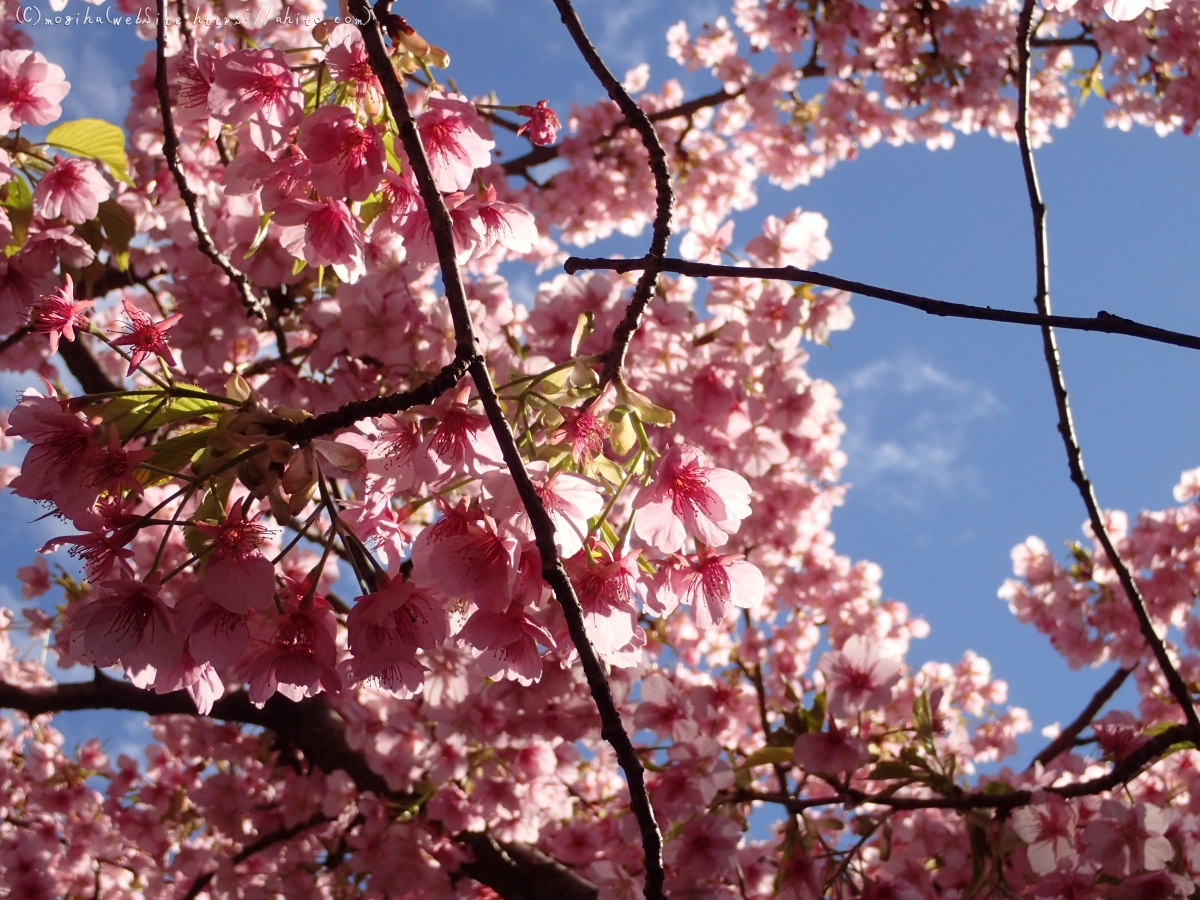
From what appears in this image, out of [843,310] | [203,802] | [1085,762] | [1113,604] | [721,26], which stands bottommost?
[1085,762]

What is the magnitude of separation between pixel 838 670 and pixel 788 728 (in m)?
0.26

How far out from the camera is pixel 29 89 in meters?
2.01

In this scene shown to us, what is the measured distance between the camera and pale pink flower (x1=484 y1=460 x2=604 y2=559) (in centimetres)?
115

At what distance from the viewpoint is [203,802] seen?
3.85 meters

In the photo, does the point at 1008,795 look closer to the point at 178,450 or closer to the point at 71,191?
the point at 178,450

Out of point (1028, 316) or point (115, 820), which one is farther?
point (115, 820)

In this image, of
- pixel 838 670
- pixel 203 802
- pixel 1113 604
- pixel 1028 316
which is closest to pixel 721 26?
pixel 1113 604

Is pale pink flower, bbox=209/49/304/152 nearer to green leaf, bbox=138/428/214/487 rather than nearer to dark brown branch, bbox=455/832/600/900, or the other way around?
green leaf, bbox=138/428/214/487

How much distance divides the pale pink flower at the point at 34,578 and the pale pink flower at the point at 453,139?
4.29 m

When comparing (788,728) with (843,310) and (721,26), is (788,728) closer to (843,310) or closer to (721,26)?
(843,310)

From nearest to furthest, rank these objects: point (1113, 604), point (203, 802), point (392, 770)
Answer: point (392, 770) < point (203, 802) < point (1113, 604)

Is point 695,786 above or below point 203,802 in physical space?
below

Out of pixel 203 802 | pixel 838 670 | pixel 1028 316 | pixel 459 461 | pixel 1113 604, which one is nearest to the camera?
pixel 1028 316

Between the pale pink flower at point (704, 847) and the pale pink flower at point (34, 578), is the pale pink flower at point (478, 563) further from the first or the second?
the pale pink flower at point (34, 578)
